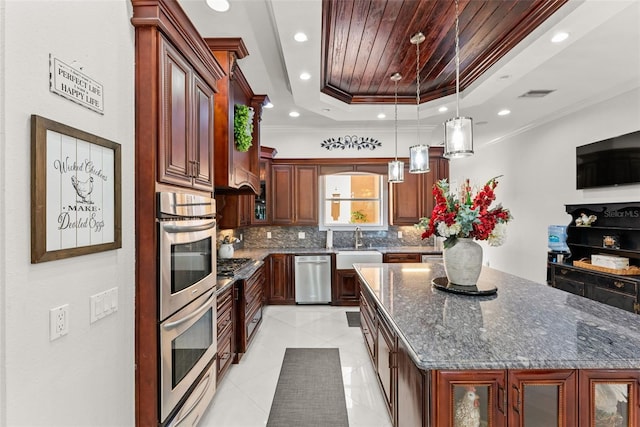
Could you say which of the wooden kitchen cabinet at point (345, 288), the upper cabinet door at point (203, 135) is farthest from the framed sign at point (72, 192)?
the wooden kitchen cabinet at point (345, 288)

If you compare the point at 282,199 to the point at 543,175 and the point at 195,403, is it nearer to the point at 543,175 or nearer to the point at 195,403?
the point at 195,403

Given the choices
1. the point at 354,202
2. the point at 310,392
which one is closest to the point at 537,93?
the point at 354,202

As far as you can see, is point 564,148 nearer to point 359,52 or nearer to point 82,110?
point 359,52

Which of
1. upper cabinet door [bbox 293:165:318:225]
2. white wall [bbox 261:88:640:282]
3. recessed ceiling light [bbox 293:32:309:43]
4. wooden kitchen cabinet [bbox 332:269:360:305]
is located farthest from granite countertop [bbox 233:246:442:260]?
recessed ceiling light [bbox 293:32:309:43]

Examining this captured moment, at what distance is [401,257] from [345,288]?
1.03 m

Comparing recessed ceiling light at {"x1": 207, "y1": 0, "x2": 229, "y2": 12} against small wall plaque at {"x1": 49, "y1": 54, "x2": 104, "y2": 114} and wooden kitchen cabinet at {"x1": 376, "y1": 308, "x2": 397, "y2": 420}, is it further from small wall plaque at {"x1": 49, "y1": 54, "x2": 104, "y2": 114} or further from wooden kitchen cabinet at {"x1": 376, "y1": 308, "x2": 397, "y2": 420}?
wooden kitchen cabinet at {"x1": 376, "y1": 308, "x2": 397, "y2": 420}

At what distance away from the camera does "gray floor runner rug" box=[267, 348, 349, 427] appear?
233 centimetres

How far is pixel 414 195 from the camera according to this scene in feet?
18.1

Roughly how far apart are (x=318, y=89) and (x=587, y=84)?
9.41 ft

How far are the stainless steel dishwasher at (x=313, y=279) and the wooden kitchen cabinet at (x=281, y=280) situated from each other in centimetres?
10

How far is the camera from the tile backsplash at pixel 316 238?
565 centimetres

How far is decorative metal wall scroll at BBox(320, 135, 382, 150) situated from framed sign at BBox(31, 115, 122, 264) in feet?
14.2

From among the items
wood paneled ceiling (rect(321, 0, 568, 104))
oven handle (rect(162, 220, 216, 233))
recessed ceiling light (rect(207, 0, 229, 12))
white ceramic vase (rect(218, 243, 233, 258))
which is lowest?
white ceramic vase (rect(218, 243, 233, 258))

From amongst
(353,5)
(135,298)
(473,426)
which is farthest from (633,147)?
(135,298)
